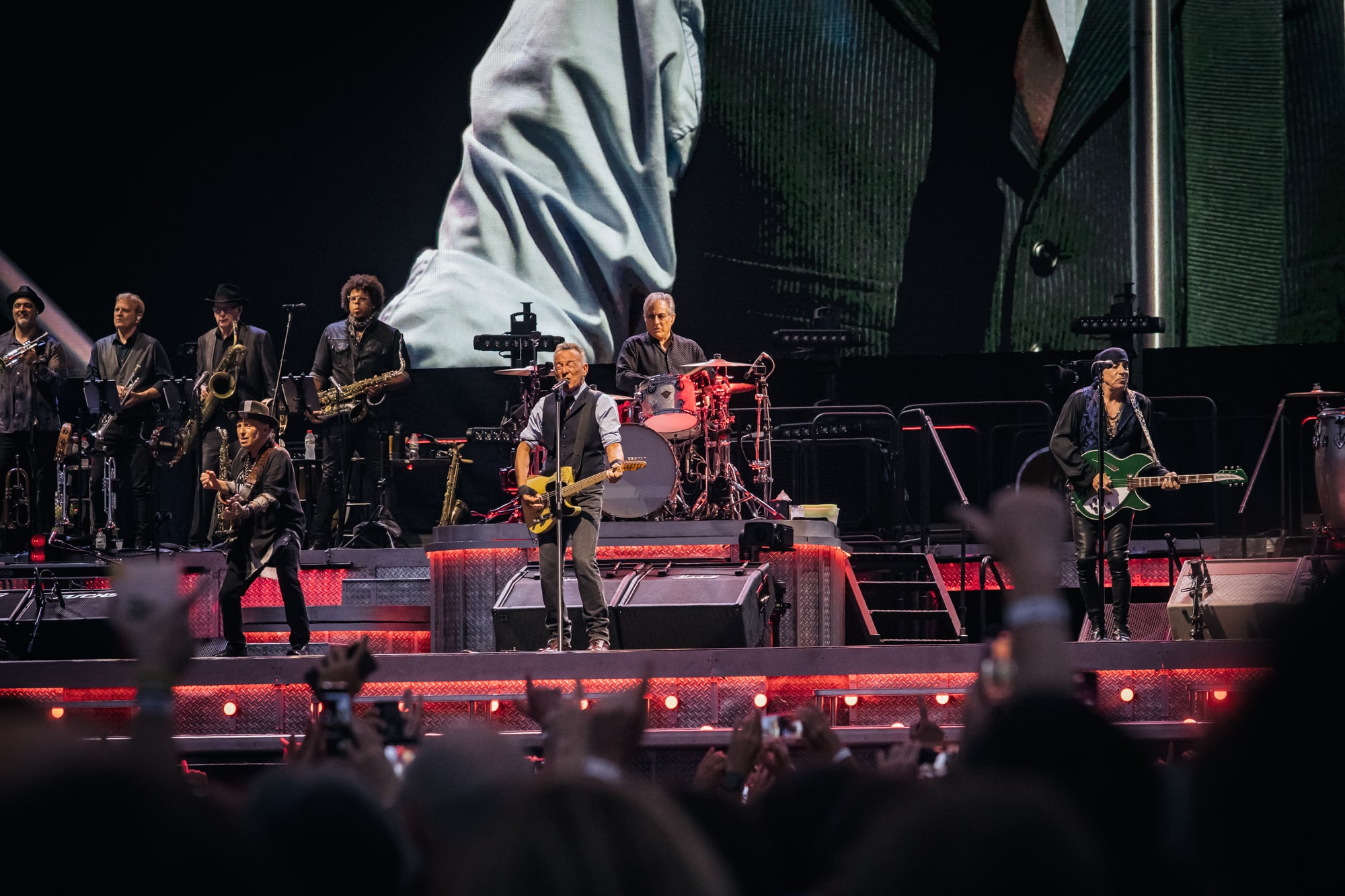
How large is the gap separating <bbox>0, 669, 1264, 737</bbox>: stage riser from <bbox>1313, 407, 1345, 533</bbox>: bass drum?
7.93 ft

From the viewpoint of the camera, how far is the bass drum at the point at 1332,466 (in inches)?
386

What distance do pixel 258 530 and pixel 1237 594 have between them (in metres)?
5.97

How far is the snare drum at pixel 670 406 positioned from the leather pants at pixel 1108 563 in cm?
280

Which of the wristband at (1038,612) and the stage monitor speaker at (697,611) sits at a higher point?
the wristband at (1038,612)

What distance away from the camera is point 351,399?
11.1 metres

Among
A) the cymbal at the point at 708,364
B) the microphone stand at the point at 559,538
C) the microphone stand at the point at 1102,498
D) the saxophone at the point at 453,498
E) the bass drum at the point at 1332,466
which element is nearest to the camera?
the microphone stand at the point at 559,538

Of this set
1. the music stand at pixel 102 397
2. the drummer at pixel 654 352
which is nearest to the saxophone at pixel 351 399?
the music stand at pixel 102 397

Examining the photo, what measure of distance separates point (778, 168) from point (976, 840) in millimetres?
12839

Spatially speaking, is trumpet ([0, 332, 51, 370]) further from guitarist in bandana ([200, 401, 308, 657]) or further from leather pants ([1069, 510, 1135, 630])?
leather pants ([1069, 510, 1135, 630])

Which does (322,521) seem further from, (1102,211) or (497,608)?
(1102,211)

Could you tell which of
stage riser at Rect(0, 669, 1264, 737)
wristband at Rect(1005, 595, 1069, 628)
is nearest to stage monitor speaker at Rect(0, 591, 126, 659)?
stage riser at Rect(0, 669, 1264, 737)

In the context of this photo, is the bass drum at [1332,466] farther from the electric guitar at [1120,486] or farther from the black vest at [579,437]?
the black vest at [579,437]

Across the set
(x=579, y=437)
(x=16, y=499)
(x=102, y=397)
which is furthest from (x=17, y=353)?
(x=579, y=437)

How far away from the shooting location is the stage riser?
7957mm
